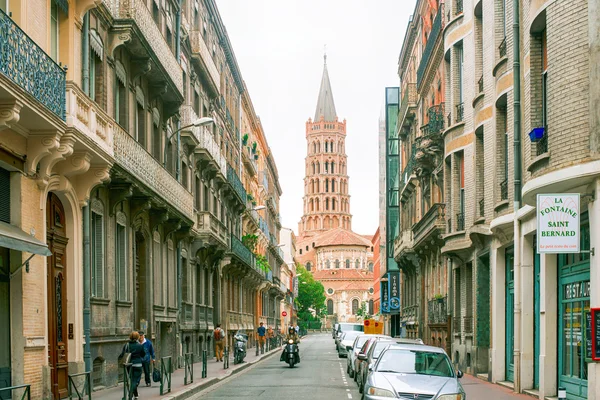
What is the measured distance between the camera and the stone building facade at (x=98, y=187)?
53.1ft

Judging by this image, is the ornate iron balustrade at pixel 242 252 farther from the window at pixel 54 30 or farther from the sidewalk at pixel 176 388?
the window at pixel 54 30

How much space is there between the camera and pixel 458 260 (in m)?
32.0

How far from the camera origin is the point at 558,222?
16.4 meters

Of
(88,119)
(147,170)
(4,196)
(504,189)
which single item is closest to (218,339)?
(147,170)

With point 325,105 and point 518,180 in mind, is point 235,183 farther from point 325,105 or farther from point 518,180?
point 325,105

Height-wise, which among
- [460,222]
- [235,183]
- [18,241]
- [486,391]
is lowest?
[486,391]

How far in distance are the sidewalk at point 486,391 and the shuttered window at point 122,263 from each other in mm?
9228

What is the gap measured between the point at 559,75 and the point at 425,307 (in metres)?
27.1

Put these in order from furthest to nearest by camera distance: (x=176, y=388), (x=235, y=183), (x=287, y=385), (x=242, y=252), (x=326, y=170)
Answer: (x=326, y=170) → (x=242, y=252) → (x=235, y=183) → (x=287, y=385) → (x=176, y=388)

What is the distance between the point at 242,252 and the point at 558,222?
1419 inches

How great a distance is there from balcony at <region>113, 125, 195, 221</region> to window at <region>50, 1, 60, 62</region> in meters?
2.92

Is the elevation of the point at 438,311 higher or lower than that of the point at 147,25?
lower

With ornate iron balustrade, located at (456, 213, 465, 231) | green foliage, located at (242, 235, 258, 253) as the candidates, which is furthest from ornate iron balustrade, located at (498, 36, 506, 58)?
green foliage, located at (242, 235, 258, 253)

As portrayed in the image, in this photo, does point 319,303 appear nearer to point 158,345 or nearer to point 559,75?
point 158,345
